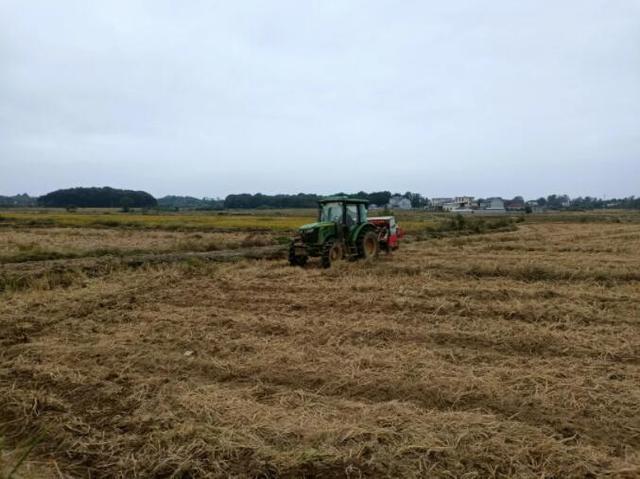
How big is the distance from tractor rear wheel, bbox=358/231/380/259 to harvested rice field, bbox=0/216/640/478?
4.77 meters

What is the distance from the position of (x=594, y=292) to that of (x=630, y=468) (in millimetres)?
6831

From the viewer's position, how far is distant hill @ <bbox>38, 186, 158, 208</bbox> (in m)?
112

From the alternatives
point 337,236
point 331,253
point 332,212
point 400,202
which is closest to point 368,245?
point 337,236

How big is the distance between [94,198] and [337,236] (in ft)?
366

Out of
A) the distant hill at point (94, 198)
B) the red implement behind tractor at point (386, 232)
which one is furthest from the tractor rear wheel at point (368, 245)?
the distant hill at point (94, 198)

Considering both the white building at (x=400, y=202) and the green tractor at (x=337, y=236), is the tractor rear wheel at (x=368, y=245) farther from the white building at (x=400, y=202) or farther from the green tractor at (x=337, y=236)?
the white building at (x=400, y=202)

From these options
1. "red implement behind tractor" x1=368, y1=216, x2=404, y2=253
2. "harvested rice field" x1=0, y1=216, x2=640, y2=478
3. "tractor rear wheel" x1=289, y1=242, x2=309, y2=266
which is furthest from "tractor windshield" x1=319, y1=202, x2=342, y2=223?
"harvested rice field" x1=0, y1=216, x2=640, y2=478

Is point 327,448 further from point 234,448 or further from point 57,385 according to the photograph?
point 57,385

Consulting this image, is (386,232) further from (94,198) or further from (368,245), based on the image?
(94,198)

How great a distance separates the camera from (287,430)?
4.20 meters

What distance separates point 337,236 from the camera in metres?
15.0

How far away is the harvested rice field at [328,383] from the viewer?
3826 mm

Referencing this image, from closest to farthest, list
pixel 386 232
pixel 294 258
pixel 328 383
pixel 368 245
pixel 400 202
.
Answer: pixel 328 383, pixel 294 258, pixel 368 245, pixel 386 232, pixel 400 202

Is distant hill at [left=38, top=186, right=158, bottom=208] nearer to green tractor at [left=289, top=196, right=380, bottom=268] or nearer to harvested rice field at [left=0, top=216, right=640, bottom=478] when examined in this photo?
green tractor at [left=289, top=196, right=380, bottom=268]
